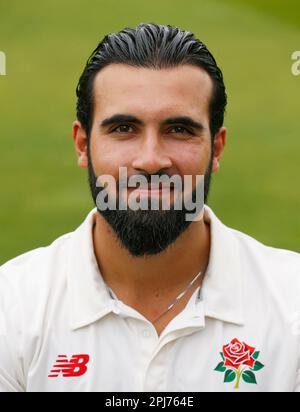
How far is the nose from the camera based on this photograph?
9.04 ft

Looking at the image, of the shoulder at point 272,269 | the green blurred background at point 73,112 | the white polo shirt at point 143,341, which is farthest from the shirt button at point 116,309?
the green blurred background at point 73,112

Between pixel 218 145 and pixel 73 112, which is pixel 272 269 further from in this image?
pixel 73 112

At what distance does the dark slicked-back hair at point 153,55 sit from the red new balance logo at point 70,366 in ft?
2.82

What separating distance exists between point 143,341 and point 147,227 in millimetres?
401

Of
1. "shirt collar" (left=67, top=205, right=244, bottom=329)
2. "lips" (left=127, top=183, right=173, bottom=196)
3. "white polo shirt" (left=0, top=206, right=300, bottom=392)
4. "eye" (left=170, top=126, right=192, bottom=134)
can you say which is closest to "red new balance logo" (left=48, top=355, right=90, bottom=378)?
"white polo shirt" (left=0, top=206, right=300, bottom=392)

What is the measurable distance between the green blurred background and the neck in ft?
8.02

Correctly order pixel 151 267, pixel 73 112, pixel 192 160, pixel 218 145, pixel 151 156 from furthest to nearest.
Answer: pixel 73 112 < pixel 218 145 < pixel 151 267 < pixel 192 160 < pixel 151 156

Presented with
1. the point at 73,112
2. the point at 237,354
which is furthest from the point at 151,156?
the point at 73,112

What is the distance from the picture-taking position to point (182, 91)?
9.48ft

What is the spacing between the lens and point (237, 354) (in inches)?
112

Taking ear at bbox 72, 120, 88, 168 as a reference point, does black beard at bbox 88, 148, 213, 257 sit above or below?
below

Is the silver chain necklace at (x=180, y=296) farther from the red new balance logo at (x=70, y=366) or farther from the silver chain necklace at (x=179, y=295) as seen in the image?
the red new balance logo at (x=70, y=366)

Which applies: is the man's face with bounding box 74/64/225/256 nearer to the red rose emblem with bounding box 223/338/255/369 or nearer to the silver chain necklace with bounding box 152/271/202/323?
the silver chain necklace with bounding box 152/271/202/323

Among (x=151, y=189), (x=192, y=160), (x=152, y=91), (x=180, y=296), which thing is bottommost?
(x=180, y=296)
